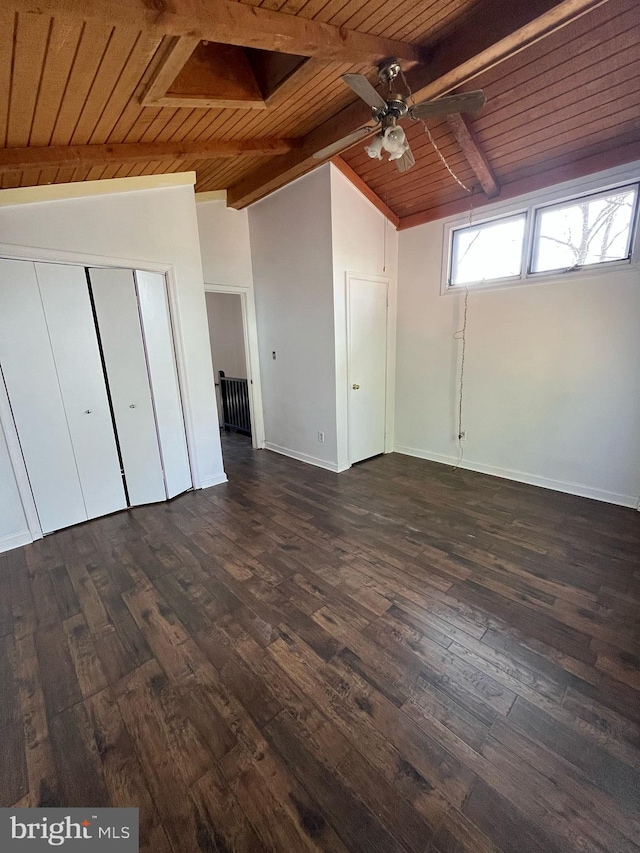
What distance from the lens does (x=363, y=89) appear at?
71.0 inches

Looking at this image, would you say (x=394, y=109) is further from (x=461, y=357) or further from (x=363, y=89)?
(x=461, y=357)

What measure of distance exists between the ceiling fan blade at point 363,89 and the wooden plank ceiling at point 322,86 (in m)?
0.44

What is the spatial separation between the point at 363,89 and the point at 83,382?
2870mm

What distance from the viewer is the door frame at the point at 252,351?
178 inches

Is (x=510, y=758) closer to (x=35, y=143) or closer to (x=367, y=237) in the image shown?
(x=35, y=143)

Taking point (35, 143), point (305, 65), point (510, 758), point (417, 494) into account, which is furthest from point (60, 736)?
point (305, 65)

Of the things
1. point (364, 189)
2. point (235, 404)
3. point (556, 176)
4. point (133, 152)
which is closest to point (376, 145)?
point (133, 152)

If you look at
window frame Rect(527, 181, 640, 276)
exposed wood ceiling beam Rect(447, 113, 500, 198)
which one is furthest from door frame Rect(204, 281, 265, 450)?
window frame Rect(527, 181, 640, 276)

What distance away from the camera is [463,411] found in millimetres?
4023

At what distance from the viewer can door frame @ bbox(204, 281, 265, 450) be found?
4520mm

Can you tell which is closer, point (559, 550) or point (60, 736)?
point (60, 736)

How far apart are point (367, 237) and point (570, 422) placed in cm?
292

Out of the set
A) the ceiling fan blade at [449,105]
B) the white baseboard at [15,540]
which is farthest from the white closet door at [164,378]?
the ceiling fan blade at [449,105]

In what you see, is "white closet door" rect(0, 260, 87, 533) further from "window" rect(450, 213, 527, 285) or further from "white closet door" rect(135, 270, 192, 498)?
"window" rect(450, 213, 527, 285)
